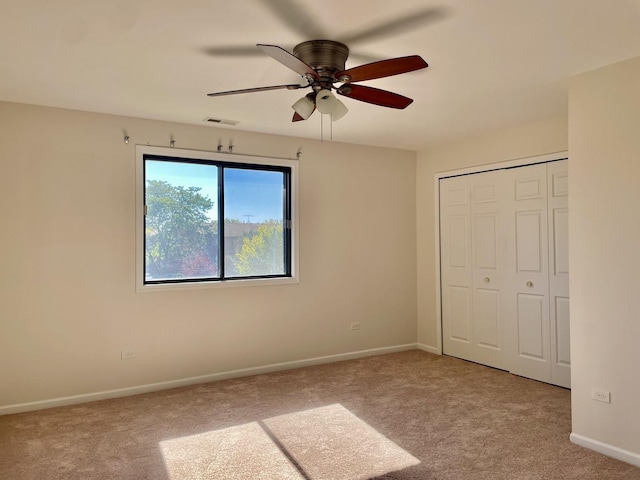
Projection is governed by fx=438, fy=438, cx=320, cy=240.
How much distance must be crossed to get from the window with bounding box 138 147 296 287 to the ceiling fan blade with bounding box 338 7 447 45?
230 cm

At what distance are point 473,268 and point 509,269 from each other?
444 mm

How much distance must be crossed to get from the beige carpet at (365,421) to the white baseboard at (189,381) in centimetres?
9

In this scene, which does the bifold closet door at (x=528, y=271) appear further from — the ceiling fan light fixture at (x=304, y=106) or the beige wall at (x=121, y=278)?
the ceiling fan light fixture at (x=304, y=106)

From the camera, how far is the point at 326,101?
2.48 m

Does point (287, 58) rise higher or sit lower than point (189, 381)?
higher

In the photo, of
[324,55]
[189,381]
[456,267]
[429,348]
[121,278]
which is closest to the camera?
[324,55]

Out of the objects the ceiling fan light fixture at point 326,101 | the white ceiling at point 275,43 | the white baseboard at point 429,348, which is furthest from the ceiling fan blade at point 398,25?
the white baseboard at point 429,348

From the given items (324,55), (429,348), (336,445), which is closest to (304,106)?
(324,55)

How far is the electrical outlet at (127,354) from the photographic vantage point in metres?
3.85

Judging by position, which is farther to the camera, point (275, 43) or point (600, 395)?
point (600, 395)

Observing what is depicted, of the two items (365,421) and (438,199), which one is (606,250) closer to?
(365,421)

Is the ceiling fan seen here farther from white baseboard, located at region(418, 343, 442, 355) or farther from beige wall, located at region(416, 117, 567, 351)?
white baseboard, located at region(418, 343, 442, 355)

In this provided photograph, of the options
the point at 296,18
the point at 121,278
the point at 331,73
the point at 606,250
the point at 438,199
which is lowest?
the point at 121,278

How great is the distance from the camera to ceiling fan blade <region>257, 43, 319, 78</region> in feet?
6.39
